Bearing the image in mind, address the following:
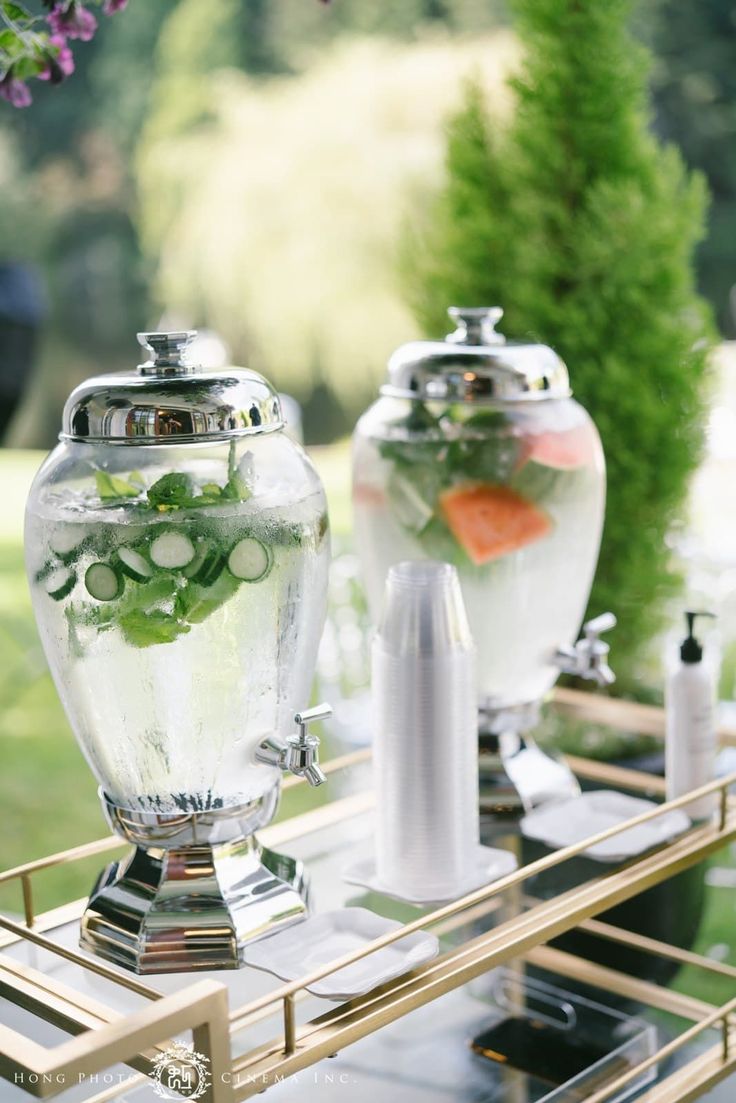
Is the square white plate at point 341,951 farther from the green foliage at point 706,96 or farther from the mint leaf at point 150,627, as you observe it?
the green foliage at point 706,96

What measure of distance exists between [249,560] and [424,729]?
0.68 feet

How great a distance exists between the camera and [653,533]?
2000 millimetres

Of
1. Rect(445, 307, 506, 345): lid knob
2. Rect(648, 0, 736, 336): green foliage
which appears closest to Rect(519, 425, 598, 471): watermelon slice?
Rect(445, 307, 506, 345): lid knob

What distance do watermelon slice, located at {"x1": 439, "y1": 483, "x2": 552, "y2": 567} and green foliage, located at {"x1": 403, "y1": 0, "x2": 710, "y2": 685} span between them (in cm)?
76

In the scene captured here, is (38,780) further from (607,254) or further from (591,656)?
(591,656)

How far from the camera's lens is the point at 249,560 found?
92cm

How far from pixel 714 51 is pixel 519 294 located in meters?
4.65

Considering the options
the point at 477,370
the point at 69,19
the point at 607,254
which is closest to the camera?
the point at 69,19

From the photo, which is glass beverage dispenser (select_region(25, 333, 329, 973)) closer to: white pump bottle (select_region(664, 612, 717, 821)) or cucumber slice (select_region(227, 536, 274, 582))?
cucumber slice (select_region(227, 536, 274, 582))

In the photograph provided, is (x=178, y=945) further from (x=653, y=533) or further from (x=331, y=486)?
(x=331, y=486)

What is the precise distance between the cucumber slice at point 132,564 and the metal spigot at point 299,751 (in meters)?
0.16

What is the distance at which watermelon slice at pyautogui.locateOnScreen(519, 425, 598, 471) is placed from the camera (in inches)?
47.4

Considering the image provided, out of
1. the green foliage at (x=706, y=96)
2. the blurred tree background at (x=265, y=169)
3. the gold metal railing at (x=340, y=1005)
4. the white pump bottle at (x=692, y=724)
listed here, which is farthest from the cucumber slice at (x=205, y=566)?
the green foliage at (x=706, y=96)

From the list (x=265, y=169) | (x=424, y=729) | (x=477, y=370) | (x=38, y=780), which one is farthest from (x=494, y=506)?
(x=265, y=169)
